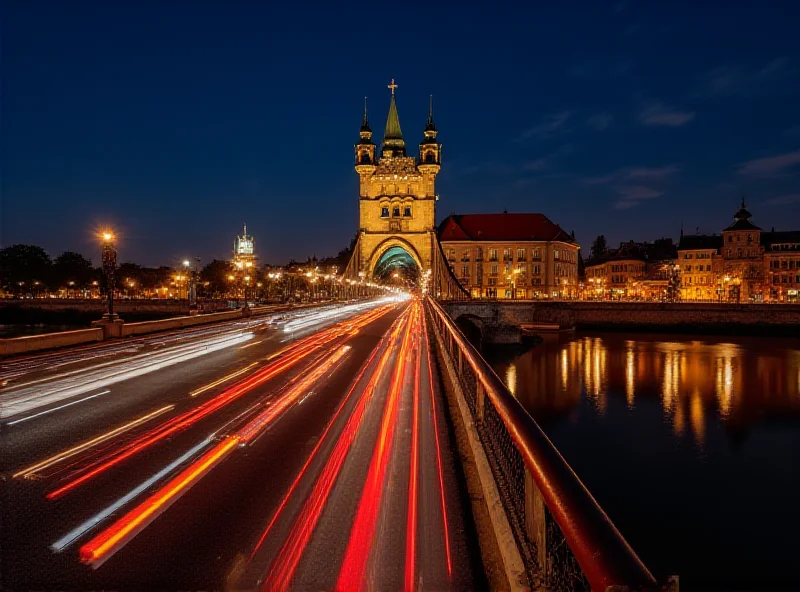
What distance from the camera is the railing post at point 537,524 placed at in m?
2.92

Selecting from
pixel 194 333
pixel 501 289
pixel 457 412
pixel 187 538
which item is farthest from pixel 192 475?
pixel 501 289

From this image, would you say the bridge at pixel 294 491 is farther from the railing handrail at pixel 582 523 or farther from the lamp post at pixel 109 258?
the lamp post at pixel 109 258

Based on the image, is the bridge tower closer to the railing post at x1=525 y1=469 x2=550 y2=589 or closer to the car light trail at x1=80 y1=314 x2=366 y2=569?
the car light trail at x1=80 y1=314 x2=366 y2=569

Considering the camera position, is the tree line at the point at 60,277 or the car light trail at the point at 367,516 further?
the tree line at the point at 60,277

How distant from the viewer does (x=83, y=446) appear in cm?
751

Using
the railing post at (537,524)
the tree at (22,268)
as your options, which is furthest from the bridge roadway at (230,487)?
the tree at (22,268)

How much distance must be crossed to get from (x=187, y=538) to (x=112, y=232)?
22.1 metres

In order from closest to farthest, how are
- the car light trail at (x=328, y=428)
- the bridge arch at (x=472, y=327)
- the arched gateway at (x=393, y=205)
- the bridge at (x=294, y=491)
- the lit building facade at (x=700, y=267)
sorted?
the bridge at (x=294, y=491), the car light trail at (x=328, y=428), the bridge arch at (x=472, y=327), the lit building facade at (x=700, y=267), the arched gateway at (x=393, y=205)

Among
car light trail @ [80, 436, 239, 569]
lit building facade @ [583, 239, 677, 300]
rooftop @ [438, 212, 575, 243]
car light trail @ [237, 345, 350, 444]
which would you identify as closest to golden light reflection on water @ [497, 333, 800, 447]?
car light trail @ [237, 345, 350, 444]

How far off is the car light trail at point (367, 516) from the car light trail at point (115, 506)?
232 centimetres

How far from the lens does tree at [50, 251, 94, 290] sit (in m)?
113

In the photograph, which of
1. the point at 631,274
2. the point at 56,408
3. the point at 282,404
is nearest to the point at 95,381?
the point at 56,408

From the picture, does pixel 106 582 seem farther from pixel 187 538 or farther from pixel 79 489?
pixel 79 489

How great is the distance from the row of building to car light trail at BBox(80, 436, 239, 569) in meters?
85.0
